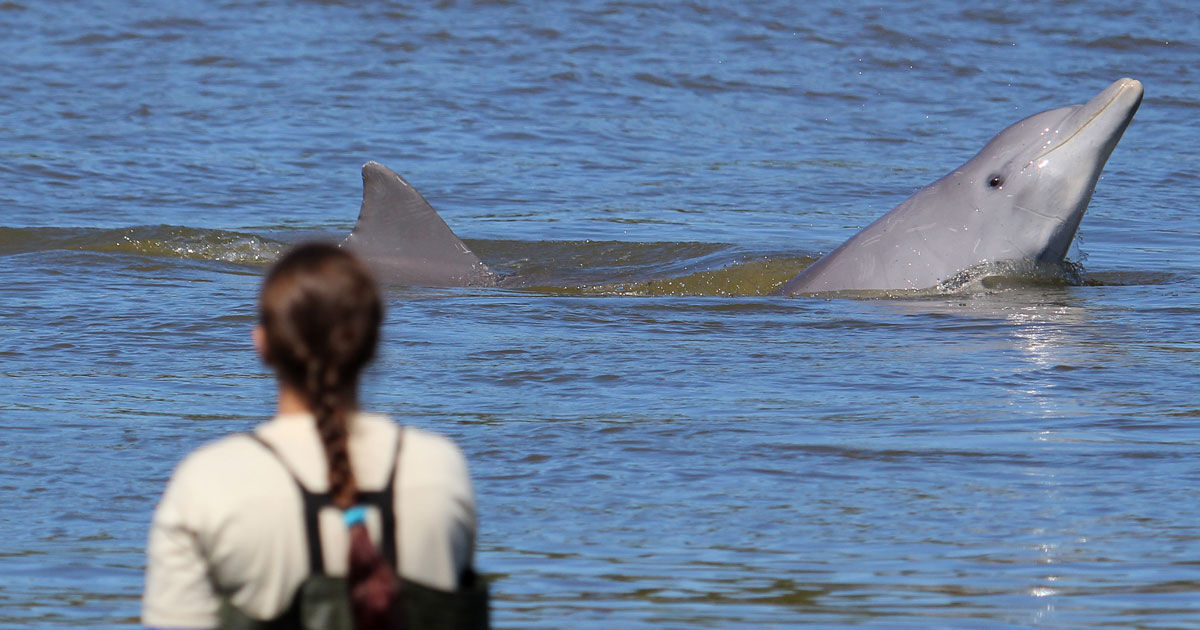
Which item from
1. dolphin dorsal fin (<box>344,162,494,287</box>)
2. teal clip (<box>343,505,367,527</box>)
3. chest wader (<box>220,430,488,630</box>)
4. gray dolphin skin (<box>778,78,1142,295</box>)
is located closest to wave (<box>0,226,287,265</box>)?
dolphin dorsal fin (<box>344,162,494,287</box>)

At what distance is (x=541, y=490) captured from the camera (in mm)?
6348

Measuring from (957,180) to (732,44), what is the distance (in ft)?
38.3

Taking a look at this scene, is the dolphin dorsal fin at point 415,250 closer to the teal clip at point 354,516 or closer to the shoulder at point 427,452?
the shoulder at point 427,452

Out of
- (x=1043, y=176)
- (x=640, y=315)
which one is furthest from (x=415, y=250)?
(x=1043, y=176)

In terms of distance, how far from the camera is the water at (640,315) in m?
5.55

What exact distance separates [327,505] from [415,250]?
26.4 feet

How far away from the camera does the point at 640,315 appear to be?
1001cm

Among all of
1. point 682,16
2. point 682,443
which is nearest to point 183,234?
point 682,443

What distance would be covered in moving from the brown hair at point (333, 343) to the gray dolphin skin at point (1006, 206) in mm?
7313

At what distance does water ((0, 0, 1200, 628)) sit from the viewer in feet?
18.2

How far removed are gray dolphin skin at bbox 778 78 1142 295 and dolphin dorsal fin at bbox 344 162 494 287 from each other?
2144 millimetres

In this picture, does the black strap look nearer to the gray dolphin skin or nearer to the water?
the water

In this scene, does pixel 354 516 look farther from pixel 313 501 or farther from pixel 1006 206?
pixel 1006 206

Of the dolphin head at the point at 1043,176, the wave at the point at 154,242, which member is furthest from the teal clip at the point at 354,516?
the wave at the point at 154,242
